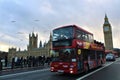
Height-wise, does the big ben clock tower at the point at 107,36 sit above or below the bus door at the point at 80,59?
above

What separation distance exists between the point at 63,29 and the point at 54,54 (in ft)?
6.96

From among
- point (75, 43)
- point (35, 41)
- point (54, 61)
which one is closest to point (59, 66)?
point (54, 61)

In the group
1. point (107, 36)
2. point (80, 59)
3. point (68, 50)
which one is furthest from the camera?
point (107, 36)

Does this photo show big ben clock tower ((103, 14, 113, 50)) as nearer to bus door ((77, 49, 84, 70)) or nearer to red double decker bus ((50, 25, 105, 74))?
bus door ((77, 49, 84, 70))

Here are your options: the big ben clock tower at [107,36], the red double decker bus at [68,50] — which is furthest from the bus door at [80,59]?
the big ben clock tower at [107,36]

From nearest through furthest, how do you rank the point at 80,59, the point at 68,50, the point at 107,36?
the point at 68,50
the point at 80,59
the point at 107,36

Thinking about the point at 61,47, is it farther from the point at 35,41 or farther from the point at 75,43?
the point at 35,41

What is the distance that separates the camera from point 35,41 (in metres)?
121

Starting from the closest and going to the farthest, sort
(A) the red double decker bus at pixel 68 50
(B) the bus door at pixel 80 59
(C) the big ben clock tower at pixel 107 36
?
(A) the red double decker bus at pixel 68 50, (B) the bus door at pixel 80 59, (C) the big ben clock tower at pixel 107 36

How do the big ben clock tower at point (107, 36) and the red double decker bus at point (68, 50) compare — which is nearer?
the red double decker bus at point (68, 50)

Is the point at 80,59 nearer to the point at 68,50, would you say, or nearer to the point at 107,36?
the point at 68,50

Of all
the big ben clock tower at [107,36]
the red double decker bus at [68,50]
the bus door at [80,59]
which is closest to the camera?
the red double decker bus at [68,50]

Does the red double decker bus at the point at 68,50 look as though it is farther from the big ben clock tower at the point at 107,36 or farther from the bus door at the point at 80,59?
the big ben clock tower at the point at 107,36

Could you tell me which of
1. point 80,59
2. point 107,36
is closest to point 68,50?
point 80,59
